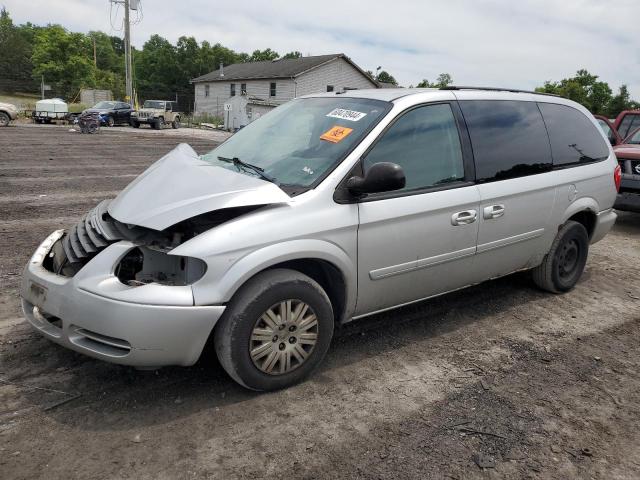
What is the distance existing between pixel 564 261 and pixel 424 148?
224 centimetres

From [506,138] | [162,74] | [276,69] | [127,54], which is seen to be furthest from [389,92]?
[162,74]

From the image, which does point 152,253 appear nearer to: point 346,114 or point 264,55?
point 346,114

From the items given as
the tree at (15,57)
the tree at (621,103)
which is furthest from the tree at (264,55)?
the tree at (621,103)

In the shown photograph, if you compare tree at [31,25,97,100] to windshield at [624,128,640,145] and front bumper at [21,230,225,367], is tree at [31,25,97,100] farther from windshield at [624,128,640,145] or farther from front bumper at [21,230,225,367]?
front bumper at [21,230,225,367]

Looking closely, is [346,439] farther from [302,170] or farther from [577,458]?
[302,170]

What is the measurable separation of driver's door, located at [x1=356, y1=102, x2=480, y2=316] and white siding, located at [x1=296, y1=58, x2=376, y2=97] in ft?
126

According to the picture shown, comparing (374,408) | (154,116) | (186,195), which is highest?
(154,116)

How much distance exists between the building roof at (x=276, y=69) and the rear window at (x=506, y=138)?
38574mm

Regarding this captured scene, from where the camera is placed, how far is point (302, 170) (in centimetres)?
339

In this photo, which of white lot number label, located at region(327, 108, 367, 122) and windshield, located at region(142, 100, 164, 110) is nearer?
white lot number label, located at region(327, 108, 367, 122)

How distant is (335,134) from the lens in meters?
3.56

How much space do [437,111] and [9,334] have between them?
3.45 metres

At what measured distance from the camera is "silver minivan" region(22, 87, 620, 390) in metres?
2.81

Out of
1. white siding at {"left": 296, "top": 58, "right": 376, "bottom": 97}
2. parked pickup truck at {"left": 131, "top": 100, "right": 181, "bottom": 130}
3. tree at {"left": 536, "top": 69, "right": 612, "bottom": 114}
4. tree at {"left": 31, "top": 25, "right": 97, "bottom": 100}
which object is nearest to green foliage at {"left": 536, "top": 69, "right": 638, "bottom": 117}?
tree at {"left": 536, "top": 69, "right": 612, "bottom": 114}
